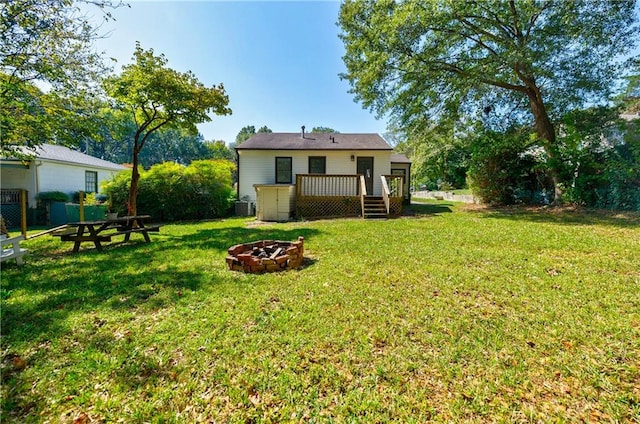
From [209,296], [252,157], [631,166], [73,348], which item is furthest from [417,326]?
[252,157]

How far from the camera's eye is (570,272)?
415 cm

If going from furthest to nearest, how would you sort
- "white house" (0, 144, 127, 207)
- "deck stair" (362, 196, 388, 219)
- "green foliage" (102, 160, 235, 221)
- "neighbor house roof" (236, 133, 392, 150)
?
1. "neighbor house roof" (236, 133, 392, 150)
2. "white house" (0, 144, 127, 207)
3. "green foliage" (102, 160, 235, 221)
4. "deck stair" (362, 196, 388, 219)

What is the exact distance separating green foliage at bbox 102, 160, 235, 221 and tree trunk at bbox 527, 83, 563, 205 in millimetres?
14626

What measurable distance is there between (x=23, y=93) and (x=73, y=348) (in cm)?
694

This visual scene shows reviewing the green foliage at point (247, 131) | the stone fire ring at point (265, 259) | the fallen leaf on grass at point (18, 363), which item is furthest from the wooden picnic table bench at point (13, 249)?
the green foliage at point (247, 131)

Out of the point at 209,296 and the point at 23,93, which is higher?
the point at 23,93

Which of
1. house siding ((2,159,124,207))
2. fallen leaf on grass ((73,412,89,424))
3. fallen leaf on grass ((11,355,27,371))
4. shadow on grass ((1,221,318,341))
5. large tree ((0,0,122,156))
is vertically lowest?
fallen leaf on grass ((73,412,89,424))

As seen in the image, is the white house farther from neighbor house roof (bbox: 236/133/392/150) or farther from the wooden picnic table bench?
neighbor house roof (bbox: 236/133/392/150)

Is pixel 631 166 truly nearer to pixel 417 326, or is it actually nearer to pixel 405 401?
pixel 417 326

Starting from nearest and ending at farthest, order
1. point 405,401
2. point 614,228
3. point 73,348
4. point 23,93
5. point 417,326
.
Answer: point 405,401 → point 73,348 → point 417,326 → point 23,93 → point 614,228

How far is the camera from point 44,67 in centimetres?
608

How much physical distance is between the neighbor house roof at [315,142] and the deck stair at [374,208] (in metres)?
3.56

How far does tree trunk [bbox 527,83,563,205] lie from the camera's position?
10.4 metres

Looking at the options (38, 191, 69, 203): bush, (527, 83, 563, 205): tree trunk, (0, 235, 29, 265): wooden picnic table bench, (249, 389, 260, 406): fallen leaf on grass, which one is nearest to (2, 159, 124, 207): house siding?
(38, 191, 69, 203): bush
